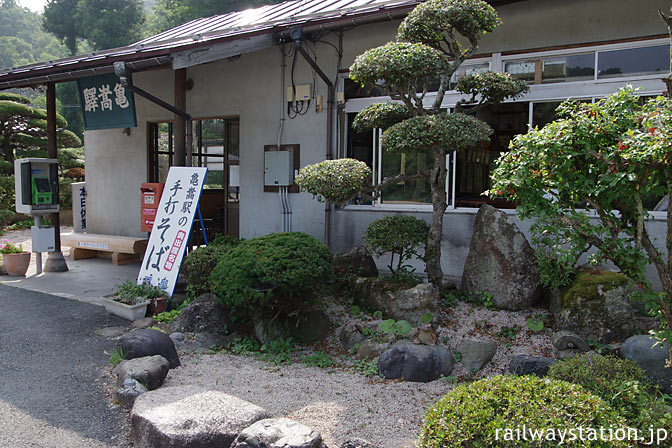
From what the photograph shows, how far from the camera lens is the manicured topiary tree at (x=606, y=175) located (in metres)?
2.95

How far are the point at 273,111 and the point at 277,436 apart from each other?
6688mm

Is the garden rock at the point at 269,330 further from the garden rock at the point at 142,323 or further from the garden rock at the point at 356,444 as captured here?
the garden rock at the point at 356,444

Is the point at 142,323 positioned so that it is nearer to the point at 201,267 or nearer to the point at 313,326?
the point at 201,267

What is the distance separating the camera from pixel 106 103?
9000 mm

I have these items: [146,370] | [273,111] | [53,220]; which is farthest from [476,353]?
[53,220]

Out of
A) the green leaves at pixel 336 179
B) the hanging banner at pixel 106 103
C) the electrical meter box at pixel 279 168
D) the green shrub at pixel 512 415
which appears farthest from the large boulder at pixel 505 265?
the hanging banner at pixel 106 103

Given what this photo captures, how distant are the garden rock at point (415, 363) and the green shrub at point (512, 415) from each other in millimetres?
1476

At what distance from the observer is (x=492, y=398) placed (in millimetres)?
2832

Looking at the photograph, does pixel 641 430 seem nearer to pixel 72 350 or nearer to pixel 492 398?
pixel 492 398

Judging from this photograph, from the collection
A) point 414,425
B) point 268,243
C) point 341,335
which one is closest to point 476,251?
point 341,335

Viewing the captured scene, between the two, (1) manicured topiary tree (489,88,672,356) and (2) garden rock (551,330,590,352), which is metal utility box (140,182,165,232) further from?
(2) garden rock (551,330,590,352)

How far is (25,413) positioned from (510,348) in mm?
4356

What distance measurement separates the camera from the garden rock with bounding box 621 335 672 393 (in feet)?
13.0

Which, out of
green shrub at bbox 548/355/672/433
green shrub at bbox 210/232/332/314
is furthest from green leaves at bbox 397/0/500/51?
green shrub at bbox 548/355/672/433
